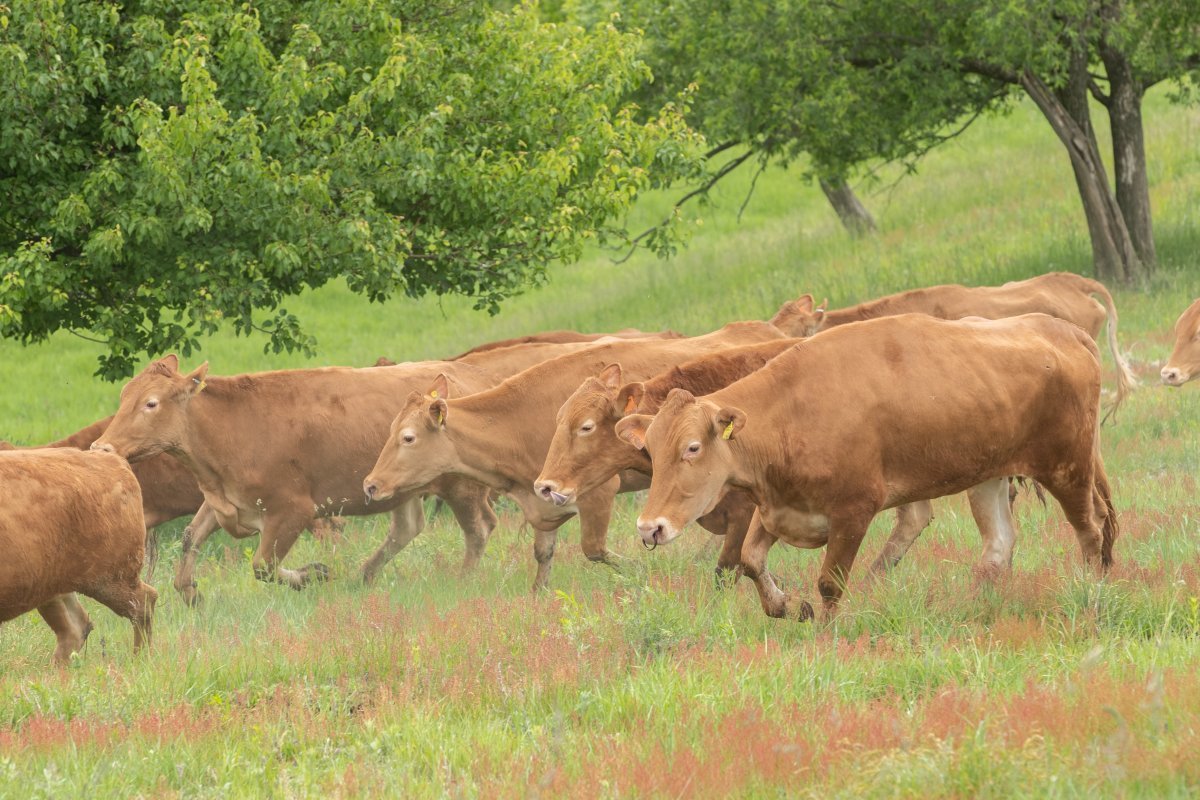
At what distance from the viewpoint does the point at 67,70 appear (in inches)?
539

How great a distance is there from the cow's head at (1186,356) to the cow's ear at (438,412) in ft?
19.5

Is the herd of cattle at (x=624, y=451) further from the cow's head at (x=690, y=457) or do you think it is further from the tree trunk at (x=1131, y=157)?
the tree trunk at (x=1131, y=157)

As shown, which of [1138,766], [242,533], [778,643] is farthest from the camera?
[242,533]

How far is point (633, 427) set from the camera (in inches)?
335

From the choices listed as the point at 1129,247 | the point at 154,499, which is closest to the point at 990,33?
the point at 1129,247

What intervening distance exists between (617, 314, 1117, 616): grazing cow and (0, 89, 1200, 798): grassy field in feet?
1.44

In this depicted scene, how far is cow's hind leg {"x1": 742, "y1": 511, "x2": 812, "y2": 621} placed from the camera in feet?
25.8

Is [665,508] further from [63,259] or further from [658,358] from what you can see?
[63,259]

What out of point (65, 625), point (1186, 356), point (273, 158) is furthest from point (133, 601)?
point (1186, 356)

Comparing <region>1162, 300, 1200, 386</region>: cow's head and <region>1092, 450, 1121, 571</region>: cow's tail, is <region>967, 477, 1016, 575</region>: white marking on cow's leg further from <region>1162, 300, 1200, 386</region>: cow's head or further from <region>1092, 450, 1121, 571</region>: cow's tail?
<region>1162, 300, 1200, 386</region>: cow's head

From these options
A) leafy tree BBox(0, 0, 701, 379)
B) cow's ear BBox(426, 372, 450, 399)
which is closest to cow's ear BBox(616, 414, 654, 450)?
cow's ear BBox(426, 372, 450, 399)

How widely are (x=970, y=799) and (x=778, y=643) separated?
2.37 metres

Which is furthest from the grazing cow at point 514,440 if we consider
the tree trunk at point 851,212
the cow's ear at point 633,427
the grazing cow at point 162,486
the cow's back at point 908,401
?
the tree trunk at point 851,212

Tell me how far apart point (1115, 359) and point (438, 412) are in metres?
6.67
